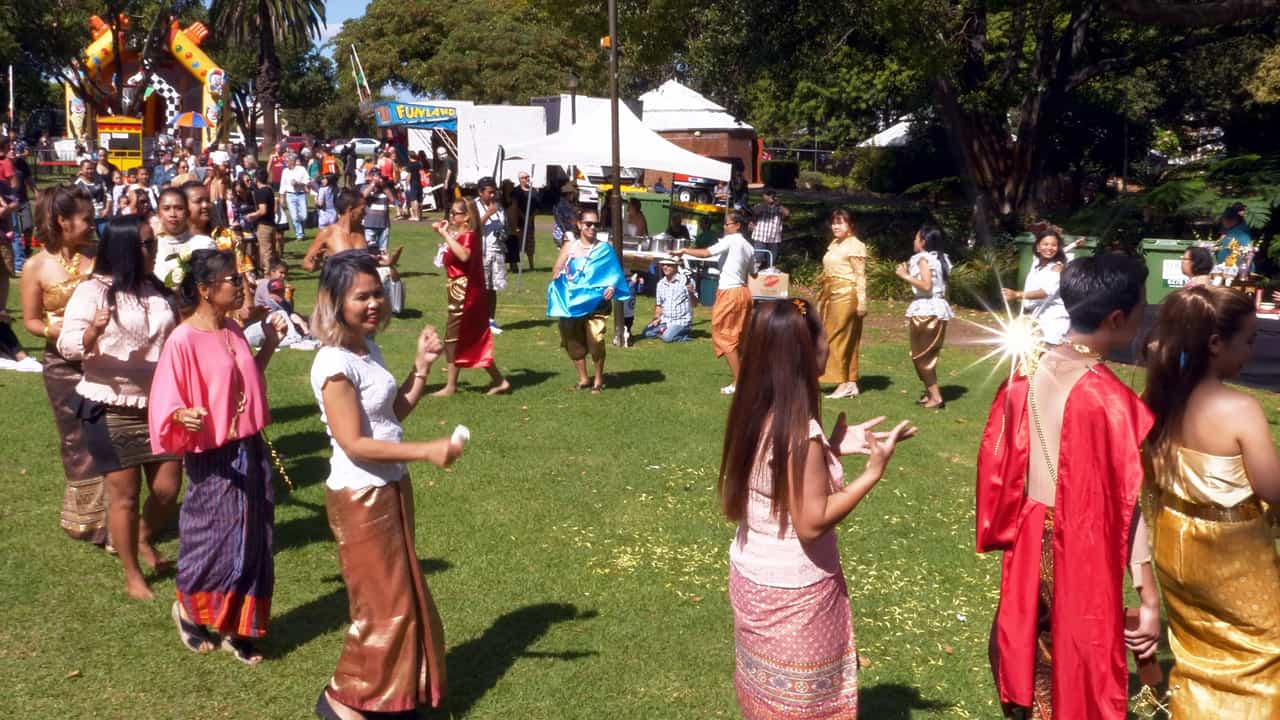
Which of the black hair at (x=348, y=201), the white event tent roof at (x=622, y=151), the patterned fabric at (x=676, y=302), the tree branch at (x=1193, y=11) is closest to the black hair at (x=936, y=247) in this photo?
the patterned fabric at (x=676, y=302)

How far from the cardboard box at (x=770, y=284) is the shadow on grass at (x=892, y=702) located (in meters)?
6.21

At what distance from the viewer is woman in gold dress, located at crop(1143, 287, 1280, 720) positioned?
3.60 m

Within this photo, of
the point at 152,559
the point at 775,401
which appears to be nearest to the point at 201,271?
the point at 152,559

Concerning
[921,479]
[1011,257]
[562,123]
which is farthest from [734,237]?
[562,123]

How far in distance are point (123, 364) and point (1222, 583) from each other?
4.63 m

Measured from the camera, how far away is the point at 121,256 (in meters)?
5.62

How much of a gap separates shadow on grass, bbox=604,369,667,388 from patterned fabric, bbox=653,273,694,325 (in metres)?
2.13

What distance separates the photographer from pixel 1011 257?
788 inches

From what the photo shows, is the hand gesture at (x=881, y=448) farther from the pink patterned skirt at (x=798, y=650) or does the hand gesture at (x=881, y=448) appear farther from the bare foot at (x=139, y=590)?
the bare foot at (x=139, y=590)

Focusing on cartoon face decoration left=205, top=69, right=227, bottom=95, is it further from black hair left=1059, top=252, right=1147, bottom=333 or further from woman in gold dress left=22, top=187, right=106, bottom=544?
black hair left=1059, top=252, right=1147, bottom=333

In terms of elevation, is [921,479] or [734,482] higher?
[734,482]

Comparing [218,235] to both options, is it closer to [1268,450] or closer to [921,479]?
[921,479]

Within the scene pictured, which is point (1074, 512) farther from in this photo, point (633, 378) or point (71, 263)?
point (633, 378)

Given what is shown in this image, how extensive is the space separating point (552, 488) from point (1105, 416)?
4.89m
